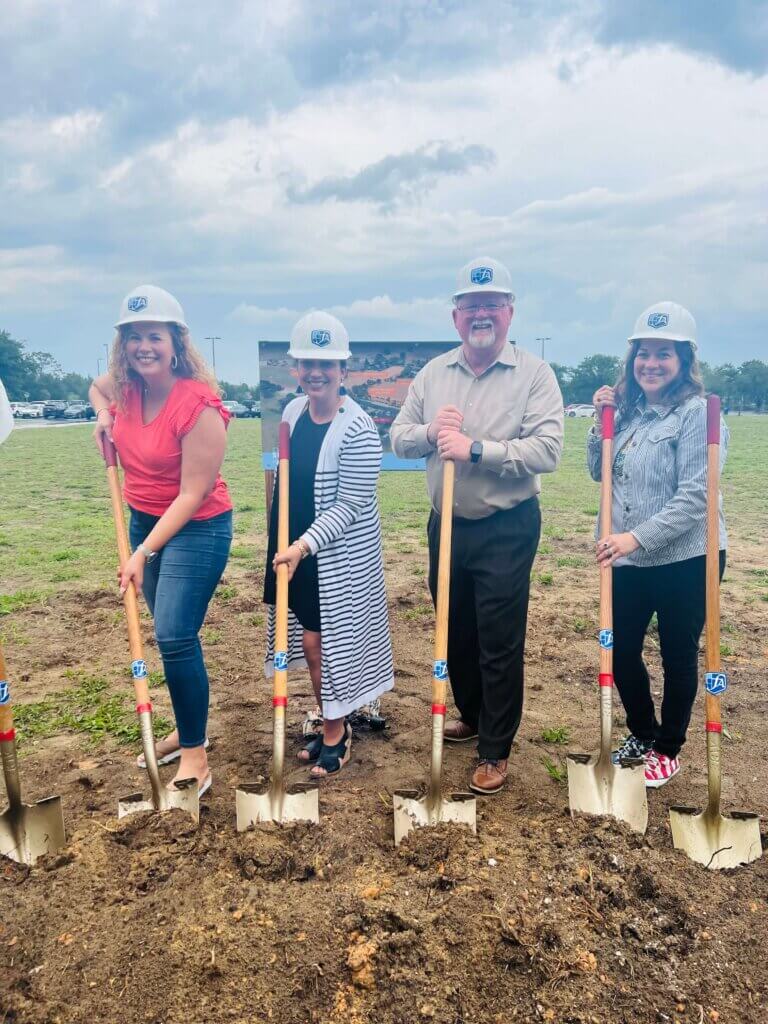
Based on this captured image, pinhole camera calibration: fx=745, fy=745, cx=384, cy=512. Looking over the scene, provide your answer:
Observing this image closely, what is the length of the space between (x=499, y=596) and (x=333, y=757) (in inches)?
50.0

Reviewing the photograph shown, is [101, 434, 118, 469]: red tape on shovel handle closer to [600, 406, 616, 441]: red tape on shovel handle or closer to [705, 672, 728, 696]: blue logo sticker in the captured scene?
[600, 406, 616, 441]: red tape on shovel handle

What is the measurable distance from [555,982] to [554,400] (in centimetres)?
247

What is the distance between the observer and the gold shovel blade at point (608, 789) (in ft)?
10.8

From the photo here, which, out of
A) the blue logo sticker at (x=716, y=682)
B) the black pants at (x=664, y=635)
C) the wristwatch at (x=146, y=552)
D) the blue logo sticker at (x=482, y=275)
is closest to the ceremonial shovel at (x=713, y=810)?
the blue logo sticker at (x=716, y=682)

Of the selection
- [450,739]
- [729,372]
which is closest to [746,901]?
[450,739]

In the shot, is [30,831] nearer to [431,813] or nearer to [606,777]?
[431,813]

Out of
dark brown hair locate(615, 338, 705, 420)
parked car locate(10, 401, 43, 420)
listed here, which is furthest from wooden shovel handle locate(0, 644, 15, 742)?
parked car locate(10, 401, 43, 420)

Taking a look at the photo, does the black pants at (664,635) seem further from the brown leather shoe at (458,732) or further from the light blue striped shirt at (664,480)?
the brown leather shoe at (458,732)

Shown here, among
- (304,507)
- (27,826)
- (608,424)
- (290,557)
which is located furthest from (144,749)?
(608,424)

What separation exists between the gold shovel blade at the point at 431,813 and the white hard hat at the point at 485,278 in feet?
7.51

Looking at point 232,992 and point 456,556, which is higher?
point 456,556

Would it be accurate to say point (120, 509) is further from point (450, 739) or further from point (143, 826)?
point (450, 739)

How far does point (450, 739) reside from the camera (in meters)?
4.41

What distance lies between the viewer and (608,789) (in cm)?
338
